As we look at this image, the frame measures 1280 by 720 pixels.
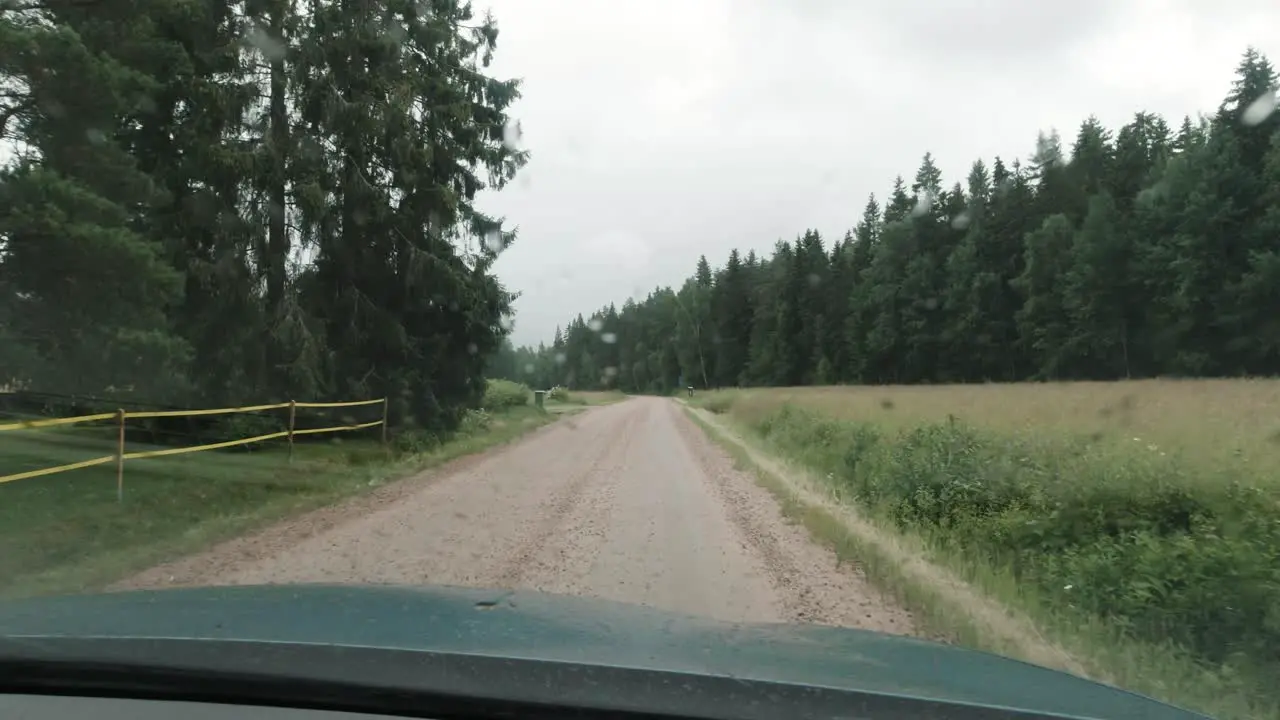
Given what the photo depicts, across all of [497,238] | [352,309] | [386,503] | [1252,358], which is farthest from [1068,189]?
[386,503]

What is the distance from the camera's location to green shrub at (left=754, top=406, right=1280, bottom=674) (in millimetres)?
5582

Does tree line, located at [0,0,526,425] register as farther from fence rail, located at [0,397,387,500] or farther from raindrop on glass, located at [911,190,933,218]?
raindrop on glass, located at [911,190,933,218]

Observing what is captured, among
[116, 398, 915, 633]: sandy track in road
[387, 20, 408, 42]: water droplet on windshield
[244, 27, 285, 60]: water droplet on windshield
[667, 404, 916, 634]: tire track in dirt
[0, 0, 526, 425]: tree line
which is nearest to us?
[667, 404, 916, 634]: tire track in dirt

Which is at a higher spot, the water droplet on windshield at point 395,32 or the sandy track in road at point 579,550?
the water droplet on windshield at point 395,32

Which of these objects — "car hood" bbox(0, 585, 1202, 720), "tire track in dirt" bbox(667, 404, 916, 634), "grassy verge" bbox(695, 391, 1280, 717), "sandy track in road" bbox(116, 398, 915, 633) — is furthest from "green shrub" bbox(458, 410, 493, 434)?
"car hood" bbox(0, 585, 1202, 720)

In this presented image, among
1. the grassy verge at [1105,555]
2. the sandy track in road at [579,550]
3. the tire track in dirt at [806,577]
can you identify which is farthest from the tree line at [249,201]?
the grassy verge at [1105,555]

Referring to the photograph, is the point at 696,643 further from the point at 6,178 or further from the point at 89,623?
the point at 6,178

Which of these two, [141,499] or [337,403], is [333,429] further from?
[141,499]

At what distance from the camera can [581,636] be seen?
3148 mm

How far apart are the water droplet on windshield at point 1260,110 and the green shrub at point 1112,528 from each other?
42.1m

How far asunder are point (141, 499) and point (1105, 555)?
10394 mm

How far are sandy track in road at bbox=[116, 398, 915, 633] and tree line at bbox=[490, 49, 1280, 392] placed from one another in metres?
14.4

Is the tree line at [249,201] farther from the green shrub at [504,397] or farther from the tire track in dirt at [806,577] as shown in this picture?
the green shrub at [504,397]

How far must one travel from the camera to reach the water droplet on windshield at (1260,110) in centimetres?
4316
